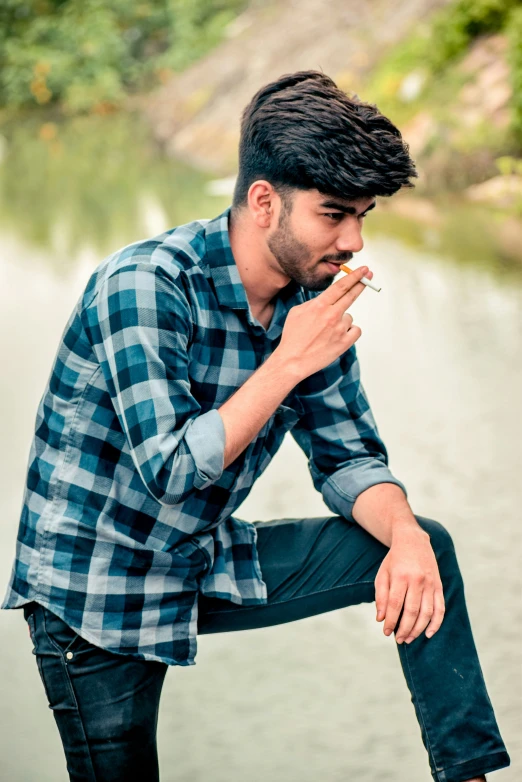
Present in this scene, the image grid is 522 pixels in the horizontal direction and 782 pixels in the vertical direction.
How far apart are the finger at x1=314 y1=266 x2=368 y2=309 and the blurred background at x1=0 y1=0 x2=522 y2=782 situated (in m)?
0.75

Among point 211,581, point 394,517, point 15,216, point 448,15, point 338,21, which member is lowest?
point 211,581

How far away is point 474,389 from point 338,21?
21.6 ft

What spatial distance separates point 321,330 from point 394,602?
0.36m

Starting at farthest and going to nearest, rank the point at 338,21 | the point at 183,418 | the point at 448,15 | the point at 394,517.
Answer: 1. the point at 338,21
2. the point at 448,15
3. the point at 394,517
4. the point at 183,418

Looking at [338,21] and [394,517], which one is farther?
[338,21]

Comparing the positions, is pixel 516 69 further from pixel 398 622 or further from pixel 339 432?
pixel 398 622

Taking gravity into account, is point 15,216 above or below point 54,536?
above

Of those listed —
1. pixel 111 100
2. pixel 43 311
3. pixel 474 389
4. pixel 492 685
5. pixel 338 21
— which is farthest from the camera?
pixel 111 100

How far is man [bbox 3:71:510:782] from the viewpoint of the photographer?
1.22 meters

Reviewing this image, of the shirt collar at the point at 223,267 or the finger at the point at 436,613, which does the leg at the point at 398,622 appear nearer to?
the finger at the point at 436,613

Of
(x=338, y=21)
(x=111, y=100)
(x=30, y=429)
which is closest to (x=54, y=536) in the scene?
(x=30, y=429)

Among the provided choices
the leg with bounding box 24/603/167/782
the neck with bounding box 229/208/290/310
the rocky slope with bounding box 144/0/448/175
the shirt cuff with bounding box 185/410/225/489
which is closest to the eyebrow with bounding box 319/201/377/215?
the neck with bounding box 229/208/290/310

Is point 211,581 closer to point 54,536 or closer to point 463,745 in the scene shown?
point 54,536

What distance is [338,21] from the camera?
8.80 m
